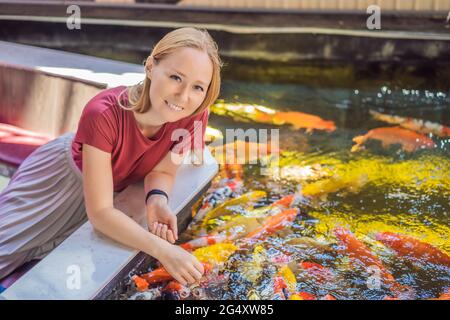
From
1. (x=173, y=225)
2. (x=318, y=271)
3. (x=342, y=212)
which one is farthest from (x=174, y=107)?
(x=342, y=212)

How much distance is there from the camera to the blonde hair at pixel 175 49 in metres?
2.11

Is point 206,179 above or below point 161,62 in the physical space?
below

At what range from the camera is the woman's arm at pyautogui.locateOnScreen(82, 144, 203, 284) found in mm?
2096

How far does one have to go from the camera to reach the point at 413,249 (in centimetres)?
298

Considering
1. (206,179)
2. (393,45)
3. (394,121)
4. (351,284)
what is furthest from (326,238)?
(393,45)

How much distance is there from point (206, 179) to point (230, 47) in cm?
299

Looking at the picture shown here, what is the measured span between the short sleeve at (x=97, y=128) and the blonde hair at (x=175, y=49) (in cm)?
9

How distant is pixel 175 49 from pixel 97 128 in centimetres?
42

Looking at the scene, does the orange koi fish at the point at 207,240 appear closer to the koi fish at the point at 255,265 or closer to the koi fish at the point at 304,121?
the koi fish at the point at 255,265

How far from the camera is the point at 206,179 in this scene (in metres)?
2.84

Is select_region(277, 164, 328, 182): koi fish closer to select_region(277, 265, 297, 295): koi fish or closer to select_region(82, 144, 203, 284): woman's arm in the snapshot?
select_region(277, 265, 297, 295): koi fish

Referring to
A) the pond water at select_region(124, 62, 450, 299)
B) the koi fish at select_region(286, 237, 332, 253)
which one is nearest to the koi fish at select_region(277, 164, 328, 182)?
the pond water at select_region(124, 62, 450, 299)
